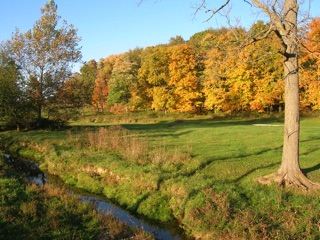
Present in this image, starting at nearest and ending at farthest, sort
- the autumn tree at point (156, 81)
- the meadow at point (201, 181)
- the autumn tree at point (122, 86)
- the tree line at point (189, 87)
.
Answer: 1. the meadow at point (201, 181)
2. the tree line at point (189, 87)
3. the autumn tree at point (156, 81)
4. the autumn tree at point (122, 86)

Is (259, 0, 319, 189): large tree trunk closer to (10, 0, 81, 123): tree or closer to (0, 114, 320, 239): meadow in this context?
(0, 114, 320, 239): meadow

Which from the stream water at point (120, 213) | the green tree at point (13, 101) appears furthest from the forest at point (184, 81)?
the stream water at point (120, 213)

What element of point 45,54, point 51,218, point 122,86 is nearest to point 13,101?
point 45,54

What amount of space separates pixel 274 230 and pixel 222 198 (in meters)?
2.05

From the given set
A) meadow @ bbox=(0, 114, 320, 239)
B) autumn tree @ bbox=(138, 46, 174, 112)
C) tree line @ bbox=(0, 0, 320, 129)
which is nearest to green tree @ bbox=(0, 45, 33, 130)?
tree line @ bbox=(0, 0, 320, 129)

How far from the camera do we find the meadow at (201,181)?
891 cm

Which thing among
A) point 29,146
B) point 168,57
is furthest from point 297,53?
point 168,57

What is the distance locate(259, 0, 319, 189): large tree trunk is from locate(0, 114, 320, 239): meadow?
2.14ft

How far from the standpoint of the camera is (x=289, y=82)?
1112cm

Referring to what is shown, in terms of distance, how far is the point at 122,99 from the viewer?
6069 centimetres

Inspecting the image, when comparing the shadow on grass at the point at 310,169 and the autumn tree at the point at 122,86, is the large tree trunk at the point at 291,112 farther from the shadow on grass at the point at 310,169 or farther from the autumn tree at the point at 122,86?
the autumn tree at the point at 122,86

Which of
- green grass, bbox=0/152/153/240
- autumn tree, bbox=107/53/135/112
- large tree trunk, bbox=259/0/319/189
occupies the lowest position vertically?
green grass, bbox=0/152/153/240

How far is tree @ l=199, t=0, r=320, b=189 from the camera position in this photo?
10.5m

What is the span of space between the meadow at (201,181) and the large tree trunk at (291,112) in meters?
0.65
